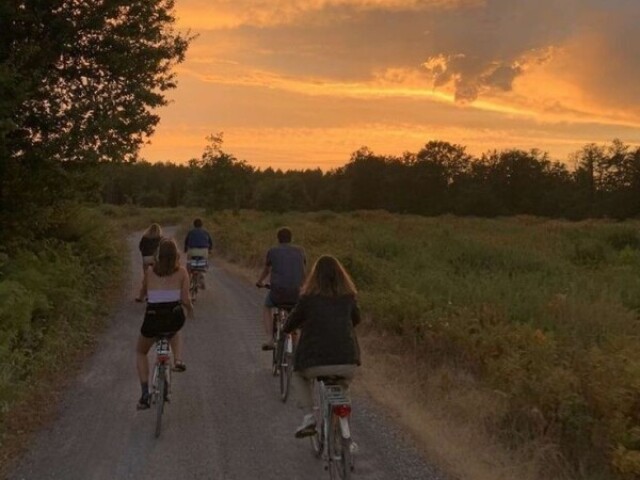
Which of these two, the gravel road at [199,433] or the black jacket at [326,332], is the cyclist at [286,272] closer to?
the gravel road at [199,433]

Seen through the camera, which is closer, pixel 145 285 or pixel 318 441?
pixel 318 441

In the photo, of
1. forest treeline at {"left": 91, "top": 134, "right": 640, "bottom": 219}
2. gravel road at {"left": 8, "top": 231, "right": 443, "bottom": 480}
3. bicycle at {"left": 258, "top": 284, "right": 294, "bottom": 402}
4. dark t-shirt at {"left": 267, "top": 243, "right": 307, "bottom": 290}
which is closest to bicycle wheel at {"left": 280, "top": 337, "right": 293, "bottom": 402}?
Result: bicycle at {"left": 258, "top": 284, "right": 294, "bottom": 402}

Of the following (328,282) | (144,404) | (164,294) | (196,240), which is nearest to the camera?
(328,282)

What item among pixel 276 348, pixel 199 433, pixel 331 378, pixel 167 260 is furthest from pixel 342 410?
pixel 276 348

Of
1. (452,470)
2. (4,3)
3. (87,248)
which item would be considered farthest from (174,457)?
(87,248)

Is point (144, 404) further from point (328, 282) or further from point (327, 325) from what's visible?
point (328, 282)

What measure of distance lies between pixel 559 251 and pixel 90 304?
21.9 metres

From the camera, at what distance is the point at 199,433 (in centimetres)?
739

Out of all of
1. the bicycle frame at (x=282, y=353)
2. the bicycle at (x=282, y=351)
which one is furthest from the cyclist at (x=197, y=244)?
the bicycle frame at (x=282, y=353)

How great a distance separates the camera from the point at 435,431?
298 inches

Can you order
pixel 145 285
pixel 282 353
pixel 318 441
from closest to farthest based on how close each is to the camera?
pixel 318 441, pixel 145 285, pixel 282 353

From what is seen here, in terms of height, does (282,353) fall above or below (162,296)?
below

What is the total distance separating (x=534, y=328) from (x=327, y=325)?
7.81 m

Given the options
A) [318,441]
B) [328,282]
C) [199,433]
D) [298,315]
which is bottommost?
[199,433]
